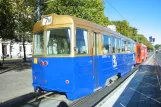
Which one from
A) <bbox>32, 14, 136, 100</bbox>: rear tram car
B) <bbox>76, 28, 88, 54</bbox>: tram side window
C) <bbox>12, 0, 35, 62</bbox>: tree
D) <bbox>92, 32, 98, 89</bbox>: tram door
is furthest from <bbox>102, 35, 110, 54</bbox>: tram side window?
<bbox>12, 0, 35, 62</bbox>: tree

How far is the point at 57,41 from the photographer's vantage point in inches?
337

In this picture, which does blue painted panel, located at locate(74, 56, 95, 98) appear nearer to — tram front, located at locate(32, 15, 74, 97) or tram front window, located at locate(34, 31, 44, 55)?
tram front, located at locate(32, 15, 74, 97)

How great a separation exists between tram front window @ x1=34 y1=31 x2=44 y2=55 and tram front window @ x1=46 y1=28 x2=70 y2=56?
0.35 m

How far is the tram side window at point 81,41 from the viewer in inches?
334

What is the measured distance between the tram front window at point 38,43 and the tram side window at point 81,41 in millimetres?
1393

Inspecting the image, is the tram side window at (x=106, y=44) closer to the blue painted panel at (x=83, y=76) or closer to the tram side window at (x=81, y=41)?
the blue painted panel at (x=83, y=76)

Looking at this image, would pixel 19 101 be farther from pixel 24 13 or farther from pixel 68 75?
pixel 24 13

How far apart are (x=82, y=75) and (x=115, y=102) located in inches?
74.7

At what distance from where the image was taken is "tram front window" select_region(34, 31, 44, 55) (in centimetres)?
893

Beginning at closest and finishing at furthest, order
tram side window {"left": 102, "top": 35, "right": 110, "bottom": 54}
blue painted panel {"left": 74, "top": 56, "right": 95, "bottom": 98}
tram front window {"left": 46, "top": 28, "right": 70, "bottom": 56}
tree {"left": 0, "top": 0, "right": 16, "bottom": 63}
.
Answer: blue painted panel {"left": 74, "top": 56, "right": 95, "bottom": 98}
tram front window {"left": 46, "top": 28, "right": 70, "bottom": 56}
tram side window {"left": 102, "top": 35, "right": 110, "bottom": 54}
tree {"left": 0, "top": 0, "right": 16, "bottom": 63}

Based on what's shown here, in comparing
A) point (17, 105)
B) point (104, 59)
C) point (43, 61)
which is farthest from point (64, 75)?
point (104, 59)

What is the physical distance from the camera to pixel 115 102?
9.34m

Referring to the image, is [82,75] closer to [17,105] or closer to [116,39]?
[17,105]

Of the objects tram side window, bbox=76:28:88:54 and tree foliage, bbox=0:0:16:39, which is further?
tree foliage, bbox=0:0:16:39
